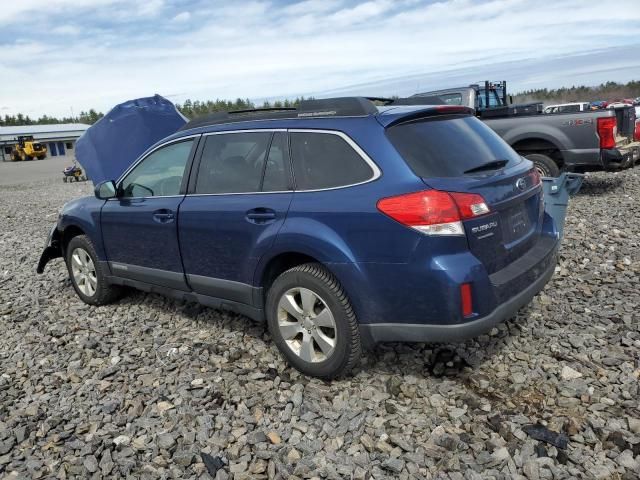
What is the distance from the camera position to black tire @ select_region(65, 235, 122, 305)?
5422mm

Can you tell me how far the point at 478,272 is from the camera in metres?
3.12

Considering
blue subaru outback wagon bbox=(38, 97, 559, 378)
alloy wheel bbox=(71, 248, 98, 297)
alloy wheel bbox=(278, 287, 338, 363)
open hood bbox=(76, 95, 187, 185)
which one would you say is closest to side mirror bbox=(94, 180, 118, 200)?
blue subaru outback wagon bbox=(38, 97, 559, 378)

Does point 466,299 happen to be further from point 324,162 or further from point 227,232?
point 227,232

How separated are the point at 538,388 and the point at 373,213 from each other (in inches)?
59.8

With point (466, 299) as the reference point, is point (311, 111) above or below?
above

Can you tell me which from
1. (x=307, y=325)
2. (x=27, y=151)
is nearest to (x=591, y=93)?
(x=27, y=151)

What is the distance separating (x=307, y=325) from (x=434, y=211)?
1.16 metres

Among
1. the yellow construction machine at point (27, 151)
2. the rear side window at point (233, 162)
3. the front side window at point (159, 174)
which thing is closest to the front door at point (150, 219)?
the front side window at point (159, 174)

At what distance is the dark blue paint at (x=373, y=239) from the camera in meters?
3.10

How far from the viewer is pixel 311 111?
3797 mm

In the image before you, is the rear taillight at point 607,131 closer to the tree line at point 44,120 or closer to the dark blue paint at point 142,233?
the dark blue paint at point 142,233

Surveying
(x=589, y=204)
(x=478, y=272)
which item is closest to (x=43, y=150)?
(x=589, y=204)

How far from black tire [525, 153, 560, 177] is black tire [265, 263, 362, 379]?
6.83 meters

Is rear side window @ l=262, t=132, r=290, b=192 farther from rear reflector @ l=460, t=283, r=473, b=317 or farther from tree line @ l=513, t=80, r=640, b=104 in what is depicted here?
tree line @ l=513, t=80, r=640, b=104
